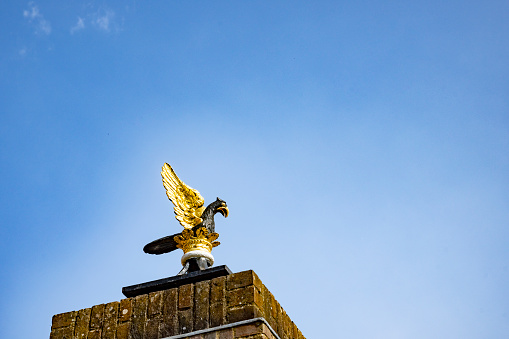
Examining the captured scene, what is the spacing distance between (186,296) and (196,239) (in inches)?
51.6

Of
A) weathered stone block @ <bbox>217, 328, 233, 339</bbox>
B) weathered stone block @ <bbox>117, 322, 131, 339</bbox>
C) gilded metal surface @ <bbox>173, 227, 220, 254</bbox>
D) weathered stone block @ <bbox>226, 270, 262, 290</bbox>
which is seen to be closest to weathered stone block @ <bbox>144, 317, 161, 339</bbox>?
weathered stone block @ <bbox>117, 322, 131, 339</bbox>

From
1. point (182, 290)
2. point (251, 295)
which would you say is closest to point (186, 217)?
point (182, 290)

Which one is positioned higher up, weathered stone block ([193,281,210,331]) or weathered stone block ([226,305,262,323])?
weathered stone block ([193,281,210,331])

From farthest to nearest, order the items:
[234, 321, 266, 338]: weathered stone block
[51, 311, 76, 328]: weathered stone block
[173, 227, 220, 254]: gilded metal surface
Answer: [173, 227, 220, 254]: gilded metal surface
[51, 311, 76, 328]: weathered stone block
[234, 321, 266, 338]: weathered stone block

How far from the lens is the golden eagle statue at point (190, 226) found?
902cm

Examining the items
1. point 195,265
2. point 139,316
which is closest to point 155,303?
point 139,316

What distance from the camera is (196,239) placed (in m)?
9.21

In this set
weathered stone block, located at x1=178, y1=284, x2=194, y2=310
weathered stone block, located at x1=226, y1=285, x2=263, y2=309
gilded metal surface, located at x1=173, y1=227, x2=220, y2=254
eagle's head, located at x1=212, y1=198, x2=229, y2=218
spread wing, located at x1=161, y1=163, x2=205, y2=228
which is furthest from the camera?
eagle's head, located at x1=212, y1=198, x2=229, y2=218

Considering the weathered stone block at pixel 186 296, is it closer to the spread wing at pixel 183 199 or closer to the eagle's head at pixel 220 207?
the spread wing at pixel 183 199

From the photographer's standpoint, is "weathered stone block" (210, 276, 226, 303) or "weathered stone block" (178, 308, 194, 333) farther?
"weathered stone block" (210, 276, 226, 303)

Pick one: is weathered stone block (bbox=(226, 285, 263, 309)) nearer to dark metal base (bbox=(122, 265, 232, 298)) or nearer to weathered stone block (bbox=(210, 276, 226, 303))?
weathered stone block (bbox=(210, 276, 226, 303))

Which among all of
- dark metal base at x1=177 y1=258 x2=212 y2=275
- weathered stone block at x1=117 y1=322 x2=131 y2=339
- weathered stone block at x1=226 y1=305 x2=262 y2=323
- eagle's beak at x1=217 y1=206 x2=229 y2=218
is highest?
eagle's beak at x1=217 y1=206 x2=229 y2=218

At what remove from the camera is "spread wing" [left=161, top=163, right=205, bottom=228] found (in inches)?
371

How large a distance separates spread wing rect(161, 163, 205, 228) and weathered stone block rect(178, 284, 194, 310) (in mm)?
1377
